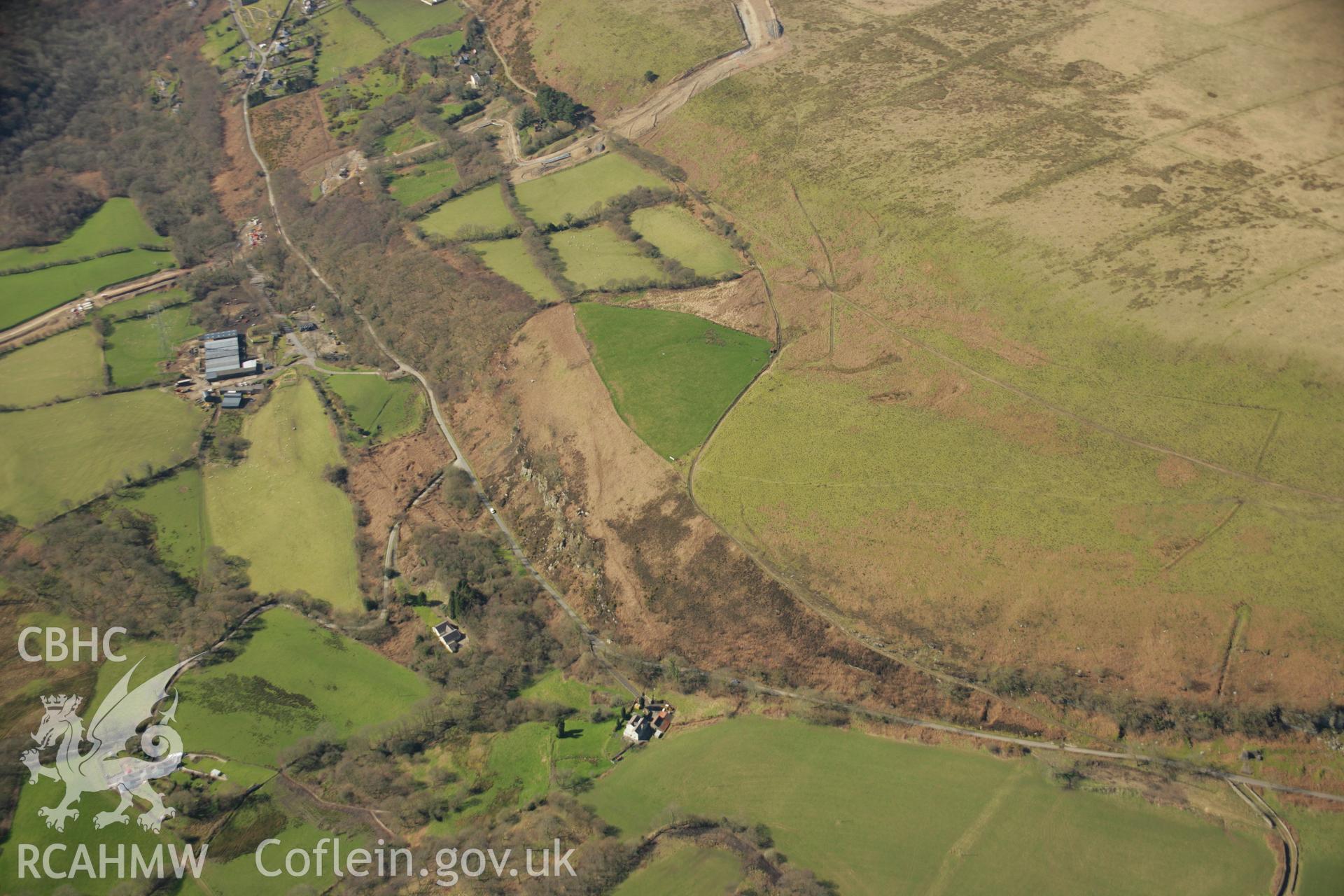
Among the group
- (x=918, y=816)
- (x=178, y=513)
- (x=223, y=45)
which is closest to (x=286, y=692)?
(x=178, y=513)

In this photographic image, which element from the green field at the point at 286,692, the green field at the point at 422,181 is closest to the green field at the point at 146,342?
the green field at the point at 422,181

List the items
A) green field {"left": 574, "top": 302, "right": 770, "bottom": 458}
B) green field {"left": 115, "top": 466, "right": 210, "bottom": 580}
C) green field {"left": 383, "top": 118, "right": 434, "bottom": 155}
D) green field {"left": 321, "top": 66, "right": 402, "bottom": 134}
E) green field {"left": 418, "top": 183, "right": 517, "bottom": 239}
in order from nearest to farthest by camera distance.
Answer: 1. green field {"left": 115, "top": 466, "right": 210, "bottom": 580}
2. green field {"left": 574, "top": 302, "right": 770, "bottom": 458}
3. green field {"left": 418, "top": 183, "right": 517, "bottom": 239}
4. green field {"left": 383, "top": 118, "right": 434, "bottom": 155}
5. green field {"left": 321, "top": 66, "right": 402, "bottom": 134}

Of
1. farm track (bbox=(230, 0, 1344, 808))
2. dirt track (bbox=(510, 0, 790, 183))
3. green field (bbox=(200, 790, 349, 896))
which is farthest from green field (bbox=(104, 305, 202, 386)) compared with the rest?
green field (bbox=(200, 790, 349, 896))

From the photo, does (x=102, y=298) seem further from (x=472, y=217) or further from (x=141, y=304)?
(x=472, y=217)

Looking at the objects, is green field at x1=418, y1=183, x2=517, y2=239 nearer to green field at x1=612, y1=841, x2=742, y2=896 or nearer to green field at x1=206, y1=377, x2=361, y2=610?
green field at x1=206, y1=377, x2=361, y2=610

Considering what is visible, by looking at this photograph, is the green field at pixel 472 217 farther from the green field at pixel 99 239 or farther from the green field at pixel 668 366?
the green field at pixel 99 239
